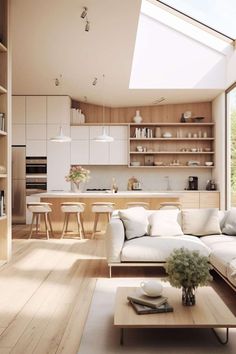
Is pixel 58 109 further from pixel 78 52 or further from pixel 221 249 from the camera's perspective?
pixel 221 249

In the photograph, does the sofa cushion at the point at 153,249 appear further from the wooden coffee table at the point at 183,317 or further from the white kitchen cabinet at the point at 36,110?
the white kitchen cabinet at the point at 36,110

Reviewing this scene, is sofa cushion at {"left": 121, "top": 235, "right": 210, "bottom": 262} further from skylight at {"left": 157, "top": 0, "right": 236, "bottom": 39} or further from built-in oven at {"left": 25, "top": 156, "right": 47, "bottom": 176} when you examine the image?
built-in oven at {"left": 25, "top": 156, "right": 47, "bottom": 176}

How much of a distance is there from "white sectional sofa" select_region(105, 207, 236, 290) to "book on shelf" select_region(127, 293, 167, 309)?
117 centimetres

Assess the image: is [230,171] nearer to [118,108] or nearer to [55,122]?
[118,108]

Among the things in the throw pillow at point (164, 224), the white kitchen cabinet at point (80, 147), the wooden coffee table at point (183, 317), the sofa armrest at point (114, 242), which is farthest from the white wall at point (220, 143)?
the wooden coffee table at point (183, 317)

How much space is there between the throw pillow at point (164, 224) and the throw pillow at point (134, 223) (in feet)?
0.40

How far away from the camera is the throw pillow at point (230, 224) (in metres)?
5.53

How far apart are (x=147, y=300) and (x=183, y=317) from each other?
0.33 meters

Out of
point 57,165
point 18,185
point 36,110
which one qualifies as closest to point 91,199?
point 57,165

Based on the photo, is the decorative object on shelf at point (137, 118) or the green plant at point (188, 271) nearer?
the green plant at point (188, 271)

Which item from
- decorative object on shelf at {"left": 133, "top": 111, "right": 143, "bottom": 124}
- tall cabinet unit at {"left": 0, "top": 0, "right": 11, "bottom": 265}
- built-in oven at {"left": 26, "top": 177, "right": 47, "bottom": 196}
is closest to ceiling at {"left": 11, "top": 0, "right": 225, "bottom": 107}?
decorative object on shelf at {"left": 133, "top": 111, "right": 143, "bottom": 124}

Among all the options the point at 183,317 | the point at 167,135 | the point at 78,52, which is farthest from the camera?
the point at 167,135

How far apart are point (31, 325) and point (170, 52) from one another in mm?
7054

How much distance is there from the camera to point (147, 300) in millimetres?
3121
